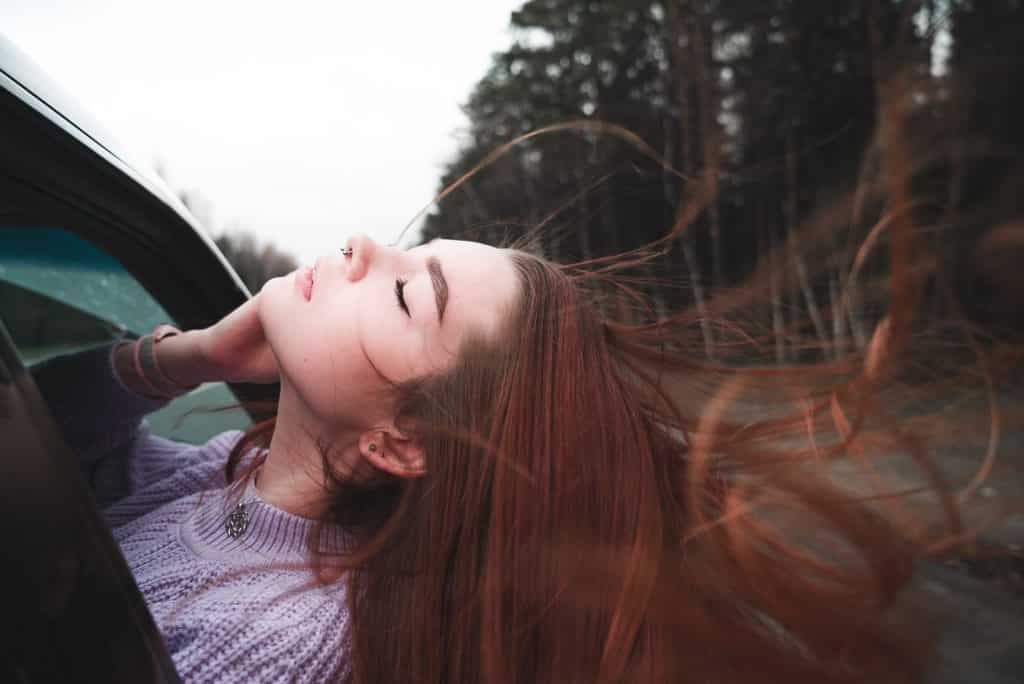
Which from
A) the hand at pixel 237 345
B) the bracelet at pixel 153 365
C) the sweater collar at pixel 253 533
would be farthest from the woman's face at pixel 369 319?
the bracelet at pixel 153 365

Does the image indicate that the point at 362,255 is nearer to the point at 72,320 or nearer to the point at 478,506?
the point at 478,506

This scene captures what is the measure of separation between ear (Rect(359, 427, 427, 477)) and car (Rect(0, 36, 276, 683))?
0.63 metres

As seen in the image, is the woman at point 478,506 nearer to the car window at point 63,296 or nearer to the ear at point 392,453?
the ear at point 392,453

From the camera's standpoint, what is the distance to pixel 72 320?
1.73m

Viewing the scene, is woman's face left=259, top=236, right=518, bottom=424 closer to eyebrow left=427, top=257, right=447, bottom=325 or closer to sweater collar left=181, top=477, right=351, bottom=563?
eyebrow left=427, top=257, right=447, bottom=325

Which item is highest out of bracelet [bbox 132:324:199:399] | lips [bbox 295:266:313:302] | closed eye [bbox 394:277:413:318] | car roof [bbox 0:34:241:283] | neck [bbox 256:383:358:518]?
car roof [bbox 0:34:241:283]

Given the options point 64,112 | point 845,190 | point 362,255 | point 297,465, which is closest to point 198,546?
point 297,465

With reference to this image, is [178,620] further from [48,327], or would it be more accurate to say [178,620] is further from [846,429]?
[846,429]

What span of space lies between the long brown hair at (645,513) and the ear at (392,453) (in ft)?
0.17

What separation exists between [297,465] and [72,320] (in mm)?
748

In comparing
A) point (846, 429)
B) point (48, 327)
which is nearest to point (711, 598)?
point (846, 429)

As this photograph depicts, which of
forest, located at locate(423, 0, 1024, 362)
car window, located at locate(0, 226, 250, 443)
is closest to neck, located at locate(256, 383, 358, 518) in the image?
car window, located at locate(0, 226, 250, 443)

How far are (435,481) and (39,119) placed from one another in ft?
3.11

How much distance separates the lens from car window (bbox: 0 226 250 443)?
146 cm
